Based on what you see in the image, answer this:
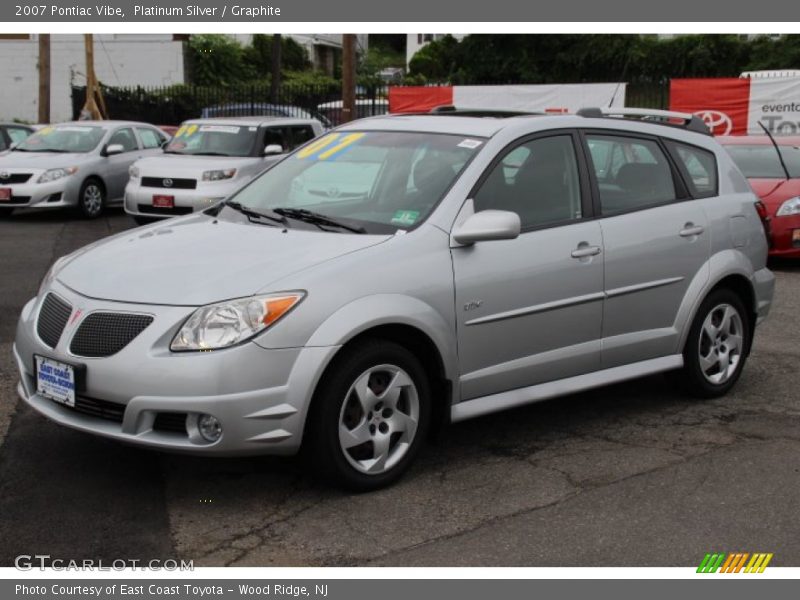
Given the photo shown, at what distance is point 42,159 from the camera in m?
15.8

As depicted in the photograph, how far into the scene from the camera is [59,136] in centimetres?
1675

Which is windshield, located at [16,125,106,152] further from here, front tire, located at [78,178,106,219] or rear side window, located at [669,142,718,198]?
rear side window, located at [669,142,718,198]

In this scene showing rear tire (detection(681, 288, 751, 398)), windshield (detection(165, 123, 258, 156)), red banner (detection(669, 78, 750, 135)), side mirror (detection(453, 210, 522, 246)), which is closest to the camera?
side mirror (detection(453, 210, 522, 246))

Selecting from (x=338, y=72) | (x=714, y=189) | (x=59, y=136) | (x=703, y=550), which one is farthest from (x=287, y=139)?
(x=338, y=72)

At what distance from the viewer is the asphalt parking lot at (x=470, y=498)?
422cm

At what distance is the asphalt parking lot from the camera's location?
422 cm

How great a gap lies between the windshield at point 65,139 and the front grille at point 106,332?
12.5m

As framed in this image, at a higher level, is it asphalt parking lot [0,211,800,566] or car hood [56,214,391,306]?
car hood [56,214,391,306]

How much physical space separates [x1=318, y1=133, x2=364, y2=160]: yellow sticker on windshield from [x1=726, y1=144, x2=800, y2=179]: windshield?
297 inches

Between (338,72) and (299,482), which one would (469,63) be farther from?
(299,482)

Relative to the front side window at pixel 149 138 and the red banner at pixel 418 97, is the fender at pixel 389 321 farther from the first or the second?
the red banner at pixel 418 97

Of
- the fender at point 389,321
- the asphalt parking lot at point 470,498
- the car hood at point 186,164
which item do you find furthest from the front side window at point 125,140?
the fender at point 389,321

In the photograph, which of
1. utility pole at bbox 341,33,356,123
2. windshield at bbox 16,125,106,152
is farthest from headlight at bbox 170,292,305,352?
utility pole at bbox 341,33,356,123

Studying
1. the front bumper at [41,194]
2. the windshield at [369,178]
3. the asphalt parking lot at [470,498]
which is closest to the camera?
the asphalt parking lot at [470,498]
